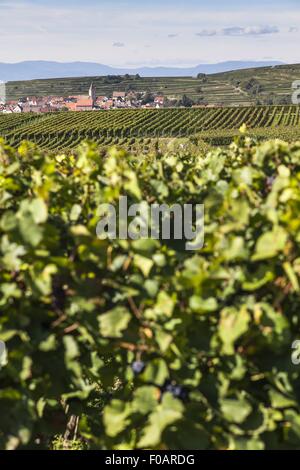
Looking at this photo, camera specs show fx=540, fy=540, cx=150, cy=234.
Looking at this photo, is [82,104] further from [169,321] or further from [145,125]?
[169,321]

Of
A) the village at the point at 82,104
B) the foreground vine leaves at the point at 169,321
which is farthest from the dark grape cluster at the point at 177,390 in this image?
the village at the point at 82,104

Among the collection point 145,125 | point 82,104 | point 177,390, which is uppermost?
point 82,104

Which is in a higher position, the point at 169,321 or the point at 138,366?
the point at 169,321

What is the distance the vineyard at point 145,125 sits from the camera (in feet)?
275

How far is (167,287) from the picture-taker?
119 inches

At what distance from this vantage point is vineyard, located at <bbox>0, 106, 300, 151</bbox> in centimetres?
8394

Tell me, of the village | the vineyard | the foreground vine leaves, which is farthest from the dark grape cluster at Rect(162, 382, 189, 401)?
the village

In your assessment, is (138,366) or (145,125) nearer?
(138,366)

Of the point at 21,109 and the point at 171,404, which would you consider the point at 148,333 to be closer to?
the point at 171,404

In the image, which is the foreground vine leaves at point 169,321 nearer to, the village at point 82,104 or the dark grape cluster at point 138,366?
the dark grape cluster at point 138,366

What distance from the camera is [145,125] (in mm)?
97438

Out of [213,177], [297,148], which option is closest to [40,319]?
[213,177]

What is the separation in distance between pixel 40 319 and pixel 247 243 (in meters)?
1.20

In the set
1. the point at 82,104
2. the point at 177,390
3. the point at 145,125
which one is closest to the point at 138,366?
the point at 177,390
